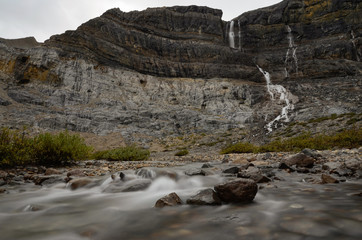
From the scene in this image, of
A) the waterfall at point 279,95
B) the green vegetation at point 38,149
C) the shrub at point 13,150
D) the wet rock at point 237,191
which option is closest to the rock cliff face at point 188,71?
the waterfall at point 279,95

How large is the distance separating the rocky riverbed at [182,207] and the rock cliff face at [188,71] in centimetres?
2485

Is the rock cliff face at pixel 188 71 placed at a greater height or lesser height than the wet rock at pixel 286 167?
greater

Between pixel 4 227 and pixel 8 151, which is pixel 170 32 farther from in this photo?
pixel 4 227

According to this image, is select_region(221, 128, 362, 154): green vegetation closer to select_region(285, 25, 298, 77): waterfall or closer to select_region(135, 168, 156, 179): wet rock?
select_region(135, 168, 156, 179): wet rock

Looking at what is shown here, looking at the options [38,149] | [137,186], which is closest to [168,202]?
[137,186]

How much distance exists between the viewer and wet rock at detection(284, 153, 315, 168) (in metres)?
7.55

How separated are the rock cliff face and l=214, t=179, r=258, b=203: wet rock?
1078 inches

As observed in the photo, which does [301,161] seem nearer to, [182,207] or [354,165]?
[354,165]

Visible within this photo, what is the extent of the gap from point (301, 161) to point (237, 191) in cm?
508

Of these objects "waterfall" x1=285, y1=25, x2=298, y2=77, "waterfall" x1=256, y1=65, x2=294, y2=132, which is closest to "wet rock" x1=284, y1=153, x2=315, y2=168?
"waterfall" x1=256, y1=65, x2=294, y2=132

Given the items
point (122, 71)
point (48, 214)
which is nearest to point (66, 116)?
point (122, 71)

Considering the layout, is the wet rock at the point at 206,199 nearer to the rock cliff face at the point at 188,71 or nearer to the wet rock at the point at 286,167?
the wet rock at the point at 286,167

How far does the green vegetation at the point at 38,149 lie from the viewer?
791cm

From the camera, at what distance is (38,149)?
368 inches
